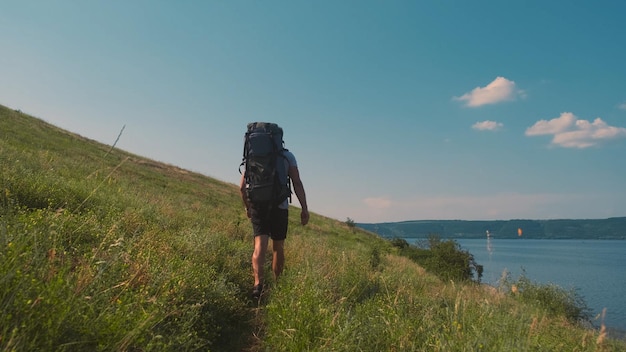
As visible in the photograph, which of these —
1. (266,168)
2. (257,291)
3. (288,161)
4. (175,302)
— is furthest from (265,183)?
(175,302)

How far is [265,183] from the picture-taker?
17.8 ft

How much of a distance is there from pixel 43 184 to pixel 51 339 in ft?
17.7

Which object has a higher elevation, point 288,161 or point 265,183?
point 288,161

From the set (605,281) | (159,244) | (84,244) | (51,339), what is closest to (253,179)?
(159,244)

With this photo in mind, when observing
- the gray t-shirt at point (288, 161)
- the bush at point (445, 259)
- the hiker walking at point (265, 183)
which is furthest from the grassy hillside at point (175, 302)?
the bush at point (445, 259)

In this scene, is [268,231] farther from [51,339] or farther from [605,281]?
[605,281]

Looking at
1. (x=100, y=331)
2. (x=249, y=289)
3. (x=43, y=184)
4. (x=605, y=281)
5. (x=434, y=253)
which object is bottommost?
(x=605, y=281)

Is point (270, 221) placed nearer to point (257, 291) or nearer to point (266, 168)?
point (266, 168)

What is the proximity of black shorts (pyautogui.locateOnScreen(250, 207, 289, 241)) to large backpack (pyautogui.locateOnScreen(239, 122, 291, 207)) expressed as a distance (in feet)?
0.43

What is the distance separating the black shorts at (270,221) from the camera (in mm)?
5551

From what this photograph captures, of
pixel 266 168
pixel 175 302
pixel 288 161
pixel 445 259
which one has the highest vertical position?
pixel 288 161

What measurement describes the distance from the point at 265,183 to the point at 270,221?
2.02 ft

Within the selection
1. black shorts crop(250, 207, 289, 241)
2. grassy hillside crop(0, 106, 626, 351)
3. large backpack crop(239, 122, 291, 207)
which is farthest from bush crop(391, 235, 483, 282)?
large backpack crop(239, 122, 291, 207)

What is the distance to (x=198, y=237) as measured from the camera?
636 centimetres
